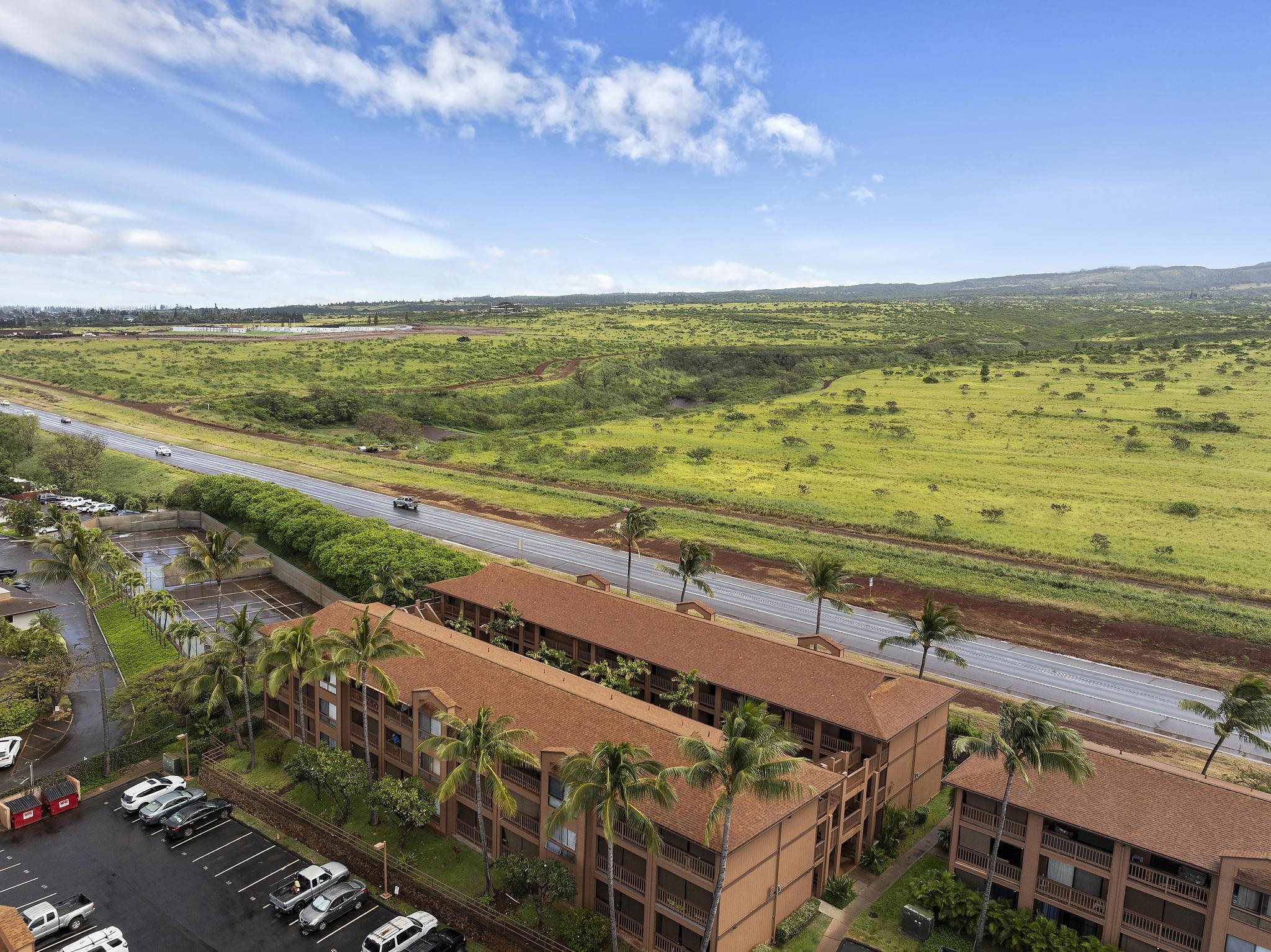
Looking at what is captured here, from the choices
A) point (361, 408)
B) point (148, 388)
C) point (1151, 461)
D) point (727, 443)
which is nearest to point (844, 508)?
point (727, 443)

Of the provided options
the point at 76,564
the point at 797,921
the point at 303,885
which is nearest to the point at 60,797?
the point at 76,564

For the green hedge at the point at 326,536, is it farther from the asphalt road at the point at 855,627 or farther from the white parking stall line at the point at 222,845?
the white parking stall line at the point at 222,845

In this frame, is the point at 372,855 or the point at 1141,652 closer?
the point at 372,855

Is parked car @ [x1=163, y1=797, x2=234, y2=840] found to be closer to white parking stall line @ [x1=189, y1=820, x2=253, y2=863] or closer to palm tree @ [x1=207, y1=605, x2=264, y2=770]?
white parking stall line @ [x1=189, y1=820, x2=253, y2=863]

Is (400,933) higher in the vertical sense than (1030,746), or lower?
lower

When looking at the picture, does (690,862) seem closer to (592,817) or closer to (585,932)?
(592,817)

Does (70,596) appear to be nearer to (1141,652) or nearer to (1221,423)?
(1141,652)
